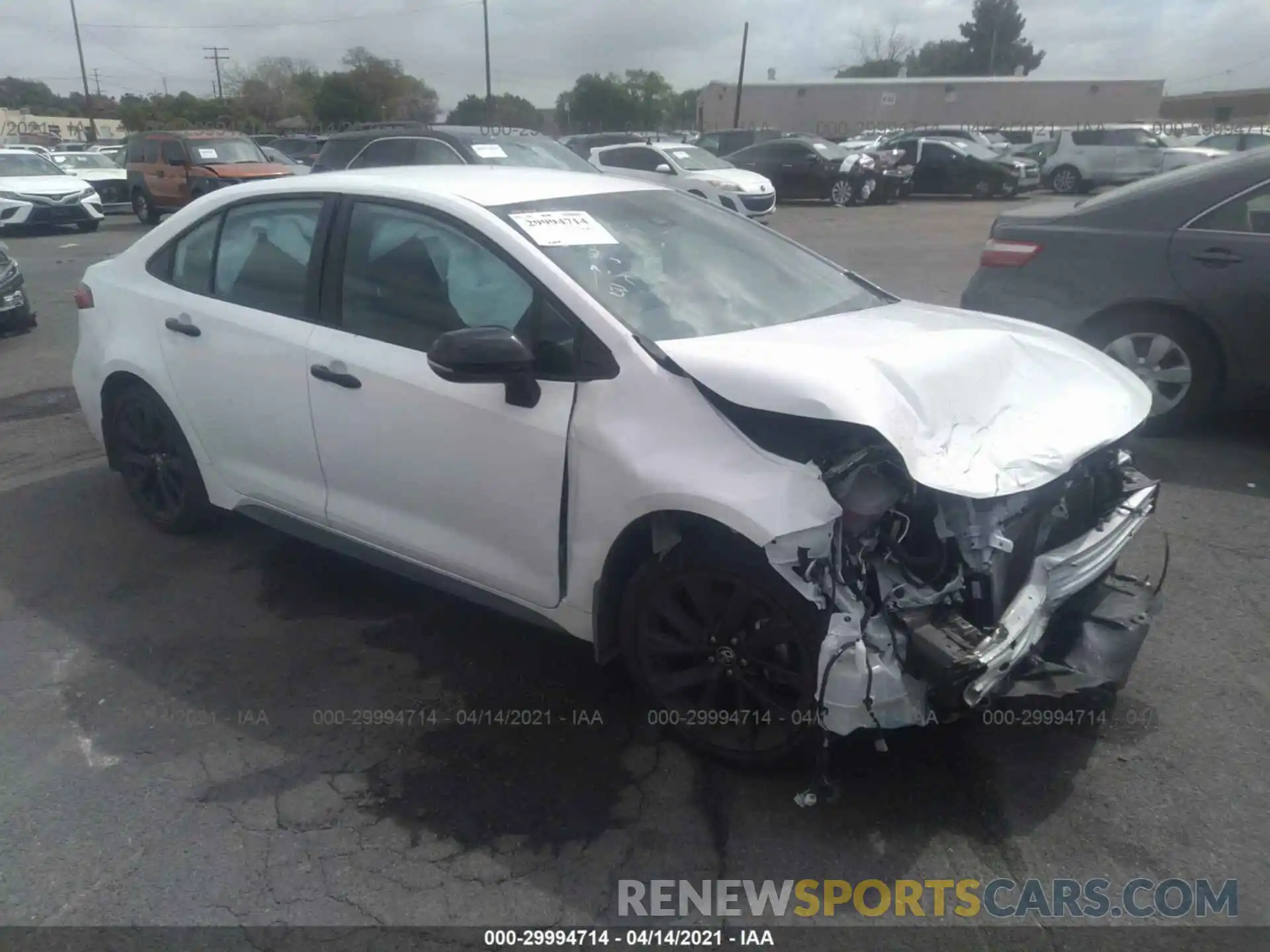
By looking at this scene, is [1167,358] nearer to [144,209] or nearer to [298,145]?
[144,209]

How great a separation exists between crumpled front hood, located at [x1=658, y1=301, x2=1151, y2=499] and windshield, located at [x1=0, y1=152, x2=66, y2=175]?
2074cm

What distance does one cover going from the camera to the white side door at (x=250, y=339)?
392 cm

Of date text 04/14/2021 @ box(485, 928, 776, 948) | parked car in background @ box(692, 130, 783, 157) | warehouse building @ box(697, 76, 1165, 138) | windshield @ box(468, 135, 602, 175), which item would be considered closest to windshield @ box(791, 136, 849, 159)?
parked car in background @ box(692, 130, 783, 157)

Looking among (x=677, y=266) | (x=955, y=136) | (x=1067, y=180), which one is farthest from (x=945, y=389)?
(x=955, y=136)

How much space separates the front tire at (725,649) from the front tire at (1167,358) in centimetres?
368

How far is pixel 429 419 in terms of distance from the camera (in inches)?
135

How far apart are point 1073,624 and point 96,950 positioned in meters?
2.87

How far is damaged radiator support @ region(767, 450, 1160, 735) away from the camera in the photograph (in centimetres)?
267

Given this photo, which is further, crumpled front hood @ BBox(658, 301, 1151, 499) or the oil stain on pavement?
the oil stain on pavement

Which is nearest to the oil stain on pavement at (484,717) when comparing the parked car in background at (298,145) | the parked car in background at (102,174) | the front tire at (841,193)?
the front tire at (841,193)

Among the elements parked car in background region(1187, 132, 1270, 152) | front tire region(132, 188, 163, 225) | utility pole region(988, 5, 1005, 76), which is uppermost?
utility pole region(988, 5, 1005, 76)

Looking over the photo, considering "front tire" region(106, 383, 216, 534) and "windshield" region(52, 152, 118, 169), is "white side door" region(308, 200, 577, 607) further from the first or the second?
"windshield" region(52, 152, 118, 169)

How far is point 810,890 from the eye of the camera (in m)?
2.68

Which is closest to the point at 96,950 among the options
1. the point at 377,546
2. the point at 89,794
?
the point at 89,794
